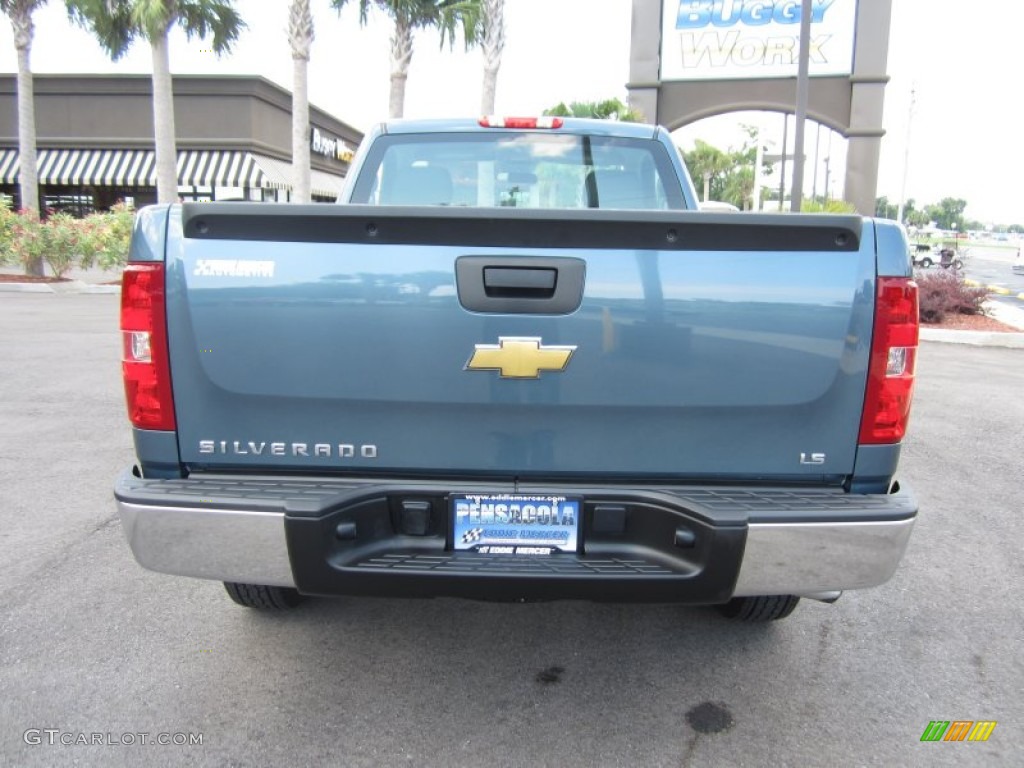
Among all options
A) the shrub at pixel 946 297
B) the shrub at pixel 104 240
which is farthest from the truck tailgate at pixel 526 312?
the shrub at pixel 104 240

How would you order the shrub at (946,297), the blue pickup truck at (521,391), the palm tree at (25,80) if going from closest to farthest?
the blue pickup truck at (521,391)
the shrub at (946,297)
the palm tree at (25,80)

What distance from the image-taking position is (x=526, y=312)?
2.28m

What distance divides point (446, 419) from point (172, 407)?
0.83m

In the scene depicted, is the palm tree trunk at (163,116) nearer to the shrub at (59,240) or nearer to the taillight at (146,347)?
the shrub at (59,240)

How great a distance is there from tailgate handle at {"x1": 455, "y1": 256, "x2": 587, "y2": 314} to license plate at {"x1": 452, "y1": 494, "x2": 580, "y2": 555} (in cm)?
57

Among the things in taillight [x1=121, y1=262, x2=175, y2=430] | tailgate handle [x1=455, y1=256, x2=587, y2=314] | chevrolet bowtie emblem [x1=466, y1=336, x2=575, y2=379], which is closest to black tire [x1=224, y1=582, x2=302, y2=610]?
taillight [x1=121, y1=262, x2=175, y2=430]

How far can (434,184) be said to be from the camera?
3.95m

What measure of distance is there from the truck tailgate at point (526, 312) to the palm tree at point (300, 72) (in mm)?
15839

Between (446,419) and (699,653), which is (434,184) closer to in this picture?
(446,419)

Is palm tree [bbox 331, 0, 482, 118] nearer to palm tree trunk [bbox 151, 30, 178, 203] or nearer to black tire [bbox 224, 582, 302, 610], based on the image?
palm tree trunk [bbox 151, 30, 178, 203]

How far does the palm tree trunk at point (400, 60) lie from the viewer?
17.5 metres

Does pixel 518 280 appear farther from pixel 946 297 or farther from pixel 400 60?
pixel 400 60

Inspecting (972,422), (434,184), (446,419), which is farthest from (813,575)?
(972,422)

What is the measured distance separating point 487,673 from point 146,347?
1.65 m
